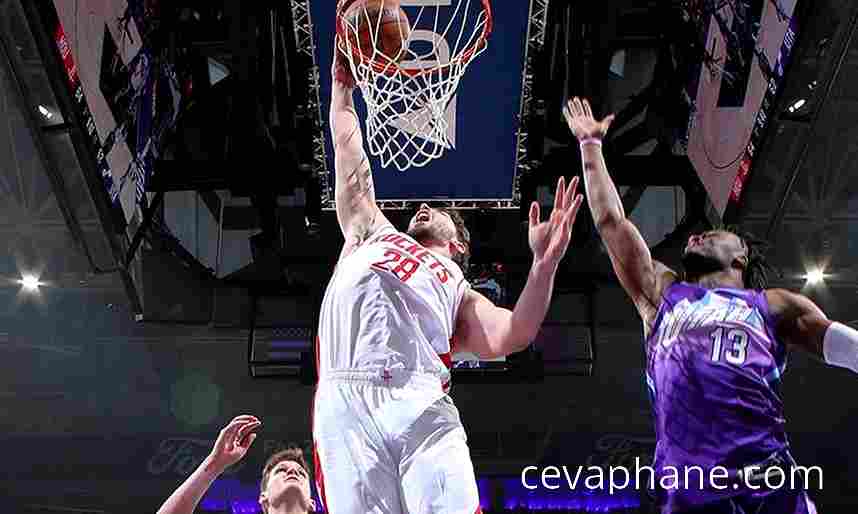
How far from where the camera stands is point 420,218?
13.1 ft

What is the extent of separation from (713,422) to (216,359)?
1050cm

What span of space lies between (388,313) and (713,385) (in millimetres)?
1081

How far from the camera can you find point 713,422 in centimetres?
323

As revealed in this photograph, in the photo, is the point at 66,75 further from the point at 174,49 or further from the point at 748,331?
the point at 748,331

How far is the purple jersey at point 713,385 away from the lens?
320 cm

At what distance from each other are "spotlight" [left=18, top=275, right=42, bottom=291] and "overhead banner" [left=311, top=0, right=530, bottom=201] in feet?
21.4

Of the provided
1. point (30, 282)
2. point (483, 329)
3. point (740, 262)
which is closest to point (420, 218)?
point (483, 329)

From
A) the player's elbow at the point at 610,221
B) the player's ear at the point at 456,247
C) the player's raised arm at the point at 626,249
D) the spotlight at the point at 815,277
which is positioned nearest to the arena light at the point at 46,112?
the player's ear at the point at 456,247

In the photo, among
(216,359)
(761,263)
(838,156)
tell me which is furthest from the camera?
(216,359)

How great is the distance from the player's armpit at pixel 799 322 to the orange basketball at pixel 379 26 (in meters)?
2.29

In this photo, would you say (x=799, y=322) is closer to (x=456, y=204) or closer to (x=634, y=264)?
(x=634, y=264)

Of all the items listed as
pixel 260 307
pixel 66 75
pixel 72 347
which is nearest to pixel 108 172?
pixel 66 75

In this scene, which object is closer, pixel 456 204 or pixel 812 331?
pixel 812 331

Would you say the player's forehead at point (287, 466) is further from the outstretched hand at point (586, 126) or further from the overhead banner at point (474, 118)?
the overhead banner at point (474, 118)
